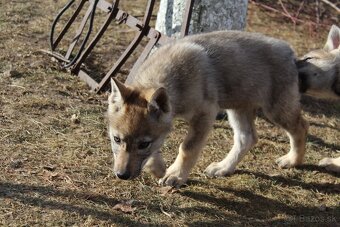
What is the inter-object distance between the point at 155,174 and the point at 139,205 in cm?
41

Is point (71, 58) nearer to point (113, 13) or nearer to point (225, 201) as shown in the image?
point (113, 13)

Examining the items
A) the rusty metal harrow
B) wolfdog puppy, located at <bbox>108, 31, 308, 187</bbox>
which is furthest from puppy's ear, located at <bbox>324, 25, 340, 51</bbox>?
the rusty metal harrow

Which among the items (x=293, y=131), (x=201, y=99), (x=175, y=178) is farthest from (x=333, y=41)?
(x=175, y=178)

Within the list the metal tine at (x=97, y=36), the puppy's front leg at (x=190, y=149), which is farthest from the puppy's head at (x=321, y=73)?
the metal tine at (x=97, y=36)

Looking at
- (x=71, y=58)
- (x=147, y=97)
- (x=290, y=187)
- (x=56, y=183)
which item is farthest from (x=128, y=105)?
(x=71, y=58)

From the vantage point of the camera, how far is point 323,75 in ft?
16.2

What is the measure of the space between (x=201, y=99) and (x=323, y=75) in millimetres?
1332

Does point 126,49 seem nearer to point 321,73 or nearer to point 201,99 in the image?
point 201,99

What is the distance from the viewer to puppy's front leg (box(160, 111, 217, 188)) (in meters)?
4.32

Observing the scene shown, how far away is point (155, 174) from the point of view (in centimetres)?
439

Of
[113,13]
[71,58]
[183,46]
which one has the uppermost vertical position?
[183,46]

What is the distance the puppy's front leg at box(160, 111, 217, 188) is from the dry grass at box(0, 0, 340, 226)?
11cm

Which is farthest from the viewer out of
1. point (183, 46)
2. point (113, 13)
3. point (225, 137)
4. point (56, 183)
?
point (113, 13)

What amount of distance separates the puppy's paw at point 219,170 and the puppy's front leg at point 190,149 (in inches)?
16.8
